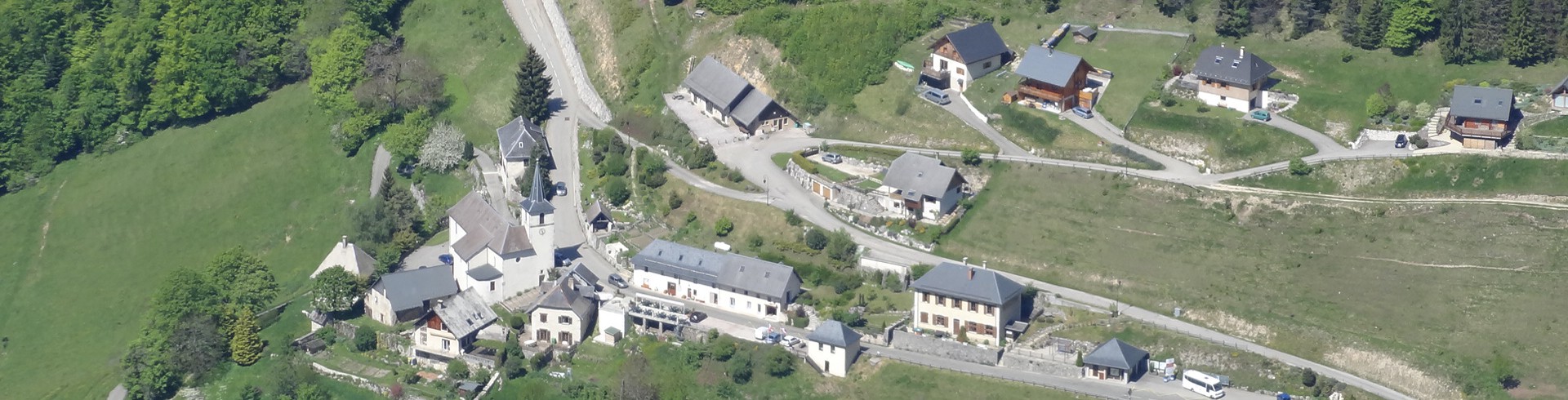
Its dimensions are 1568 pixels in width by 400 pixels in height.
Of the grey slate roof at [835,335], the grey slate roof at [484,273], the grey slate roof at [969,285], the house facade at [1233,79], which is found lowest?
the grey slate roof at [484,273]

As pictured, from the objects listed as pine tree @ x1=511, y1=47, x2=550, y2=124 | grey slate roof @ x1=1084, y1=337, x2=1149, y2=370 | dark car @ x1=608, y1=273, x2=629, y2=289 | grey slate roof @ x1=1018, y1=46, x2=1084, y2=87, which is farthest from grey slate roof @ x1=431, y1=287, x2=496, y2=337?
grey slate roof @ x1=1018, y1=46, x2=1084, y2=87

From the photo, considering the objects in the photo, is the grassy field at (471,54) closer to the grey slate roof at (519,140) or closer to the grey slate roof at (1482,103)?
the grey slate roof at (519,140)

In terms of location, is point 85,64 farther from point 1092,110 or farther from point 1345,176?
point 1345,176

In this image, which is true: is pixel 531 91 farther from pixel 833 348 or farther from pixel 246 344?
pixel 833 348

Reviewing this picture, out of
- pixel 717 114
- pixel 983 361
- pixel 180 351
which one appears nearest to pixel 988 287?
pixel 983 361

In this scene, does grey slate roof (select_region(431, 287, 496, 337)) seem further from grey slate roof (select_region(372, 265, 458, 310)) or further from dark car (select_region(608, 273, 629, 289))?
dark car (select_region(608, 273, 629, 289))

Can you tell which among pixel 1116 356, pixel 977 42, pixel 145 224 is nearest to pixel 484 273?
pixel 145 224

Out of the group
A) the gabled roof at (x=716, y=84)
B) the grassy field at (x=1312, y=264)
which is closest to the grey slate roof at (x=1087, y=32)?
the grassy field at (x=1312, y=264)
